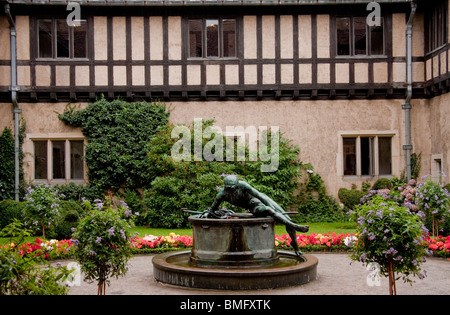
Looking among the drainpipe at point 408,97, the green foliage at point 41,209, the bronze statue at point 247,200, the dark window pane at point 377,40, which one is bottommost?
the green foliage at point 41,209

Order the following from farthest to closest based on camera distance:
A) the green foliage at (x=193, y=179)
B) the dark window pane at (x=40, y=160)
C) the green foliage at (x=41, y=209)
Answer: the dark window pane at (x=40, y=160)
the green foliage at (x=193, y=179)
the green foliage at (x=41, y=209)

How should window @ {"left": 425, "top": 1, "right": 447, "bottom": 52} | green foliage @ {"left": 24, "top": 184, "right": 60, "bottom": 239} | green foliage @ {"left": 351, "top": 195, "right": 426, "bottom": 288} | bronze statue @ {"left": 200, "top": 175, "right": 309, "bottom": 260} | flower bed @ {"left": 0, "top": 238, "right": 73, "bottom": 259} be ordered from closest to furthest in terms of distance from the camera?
flower bed @ {"left": 0, "top": 238, "right": 73, "bottom": 259}
green foliage @ {"left": 351, "top": 195, "right": 426, "bottom": 288}
bronze statue @ {"left": 200, "top": 175, "right": 309, "bottom": 260}
green foliage @ {"left": 24, "top": 184, "right": 60, "bottom": 239}
window @ {"left": 425, "top": 1, "right": 447, "bottom": 52}

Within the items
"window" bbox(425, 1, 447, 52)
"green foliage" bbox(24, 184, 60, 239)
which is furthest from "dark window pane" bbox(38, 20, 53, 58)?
"window" bbox(425, 1, 447, 52)

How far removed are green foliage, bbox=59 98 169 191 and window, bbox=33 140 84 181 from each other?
808 mm

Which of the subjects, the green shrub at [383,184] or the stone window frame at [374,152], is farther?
the stone window frame at [374,152]

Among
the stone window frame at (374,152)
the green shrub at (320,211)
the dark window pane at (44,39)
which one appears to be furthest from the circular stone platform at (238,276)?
the dark window pane at (44,39)

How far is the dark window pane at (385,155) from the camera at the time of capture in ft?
58.0

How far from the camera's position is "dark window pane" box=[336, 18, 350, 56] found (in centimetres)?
1731

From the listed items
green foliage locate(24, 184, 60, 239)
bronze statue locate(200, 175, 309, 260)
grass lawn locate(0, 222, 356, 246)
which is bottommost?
grass lawn locate(0, 222, 356, 246)

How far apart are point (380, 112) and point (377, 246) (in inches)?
469

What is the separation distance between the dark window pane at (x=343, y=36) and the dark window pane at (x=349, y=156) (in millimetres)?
2942

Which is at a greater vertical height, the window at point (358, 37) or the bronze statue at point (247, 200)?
the window at point (358, 37)

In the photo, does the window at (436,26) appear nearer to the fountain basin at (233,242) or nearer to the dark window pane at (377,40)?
the dark window pane at (377,40)

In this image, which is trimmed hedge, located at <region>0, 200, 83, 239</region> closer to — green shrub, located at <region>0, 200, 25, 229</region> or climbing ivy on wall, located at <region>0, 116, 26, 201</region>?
green shrub, located at <region>0, 200, 25, 229</region>
